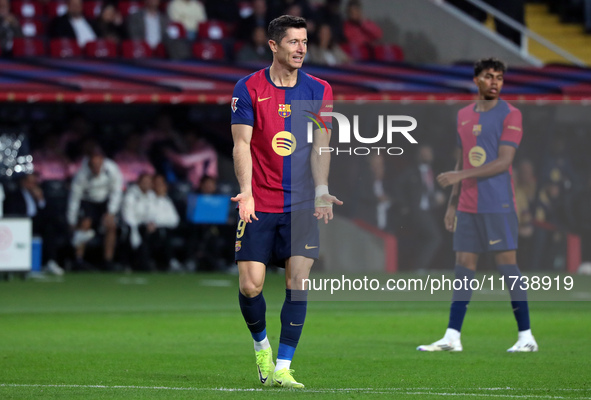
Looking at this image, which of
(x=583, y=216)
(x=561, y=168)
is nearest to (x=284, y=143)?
(x=583, y=216)

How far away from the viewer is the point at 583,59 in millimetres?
25016

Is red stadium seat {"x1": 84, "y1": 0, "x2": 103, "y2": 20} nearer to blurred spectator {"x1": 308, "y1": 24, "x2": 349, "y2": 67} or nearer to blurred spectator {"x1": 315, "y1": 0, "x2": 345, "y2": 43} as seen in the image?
blurred spectator {"x1": 308, "y1": 24, "x2": 349, "y2": 67}

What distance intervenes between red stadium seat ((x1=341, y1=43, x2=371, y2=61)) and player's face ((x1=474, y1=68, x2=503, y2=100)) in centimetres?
1221

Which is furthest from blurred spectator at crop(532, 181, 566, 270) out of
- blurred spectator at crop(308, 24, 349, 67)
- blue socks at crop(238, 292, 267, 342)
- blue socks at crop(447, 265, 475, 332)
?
blurred spectator at crop(308, 24, 349, 67)

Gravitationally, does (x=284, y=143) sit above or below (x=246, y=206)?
above

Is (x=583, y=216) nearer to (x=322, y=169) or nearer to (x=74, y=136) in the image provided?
(x=322, y=169)

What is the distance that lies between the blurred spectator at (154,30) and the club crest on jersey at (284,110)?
1280 cm

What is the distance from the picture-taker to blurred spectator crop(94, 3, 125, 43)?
19281 mm

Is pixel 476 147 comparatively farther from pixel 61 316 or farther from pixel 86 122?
pixel 86 122

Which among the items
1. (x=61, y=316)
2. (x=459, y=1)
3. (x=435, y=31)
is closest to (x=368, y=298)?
(x=61, y=316)

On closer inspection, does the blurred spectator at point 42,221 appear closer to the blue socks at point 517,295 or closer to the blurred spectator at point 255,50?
the blurred spectator at point 255,50

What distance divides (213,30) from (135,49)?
A: 5.79ft

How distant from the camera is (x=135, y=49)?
1939cm

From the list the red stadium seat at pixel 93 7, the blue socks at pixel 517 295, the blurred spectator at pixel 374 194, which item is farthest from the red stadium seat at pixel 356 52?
the blue socks at pixel 517 295
